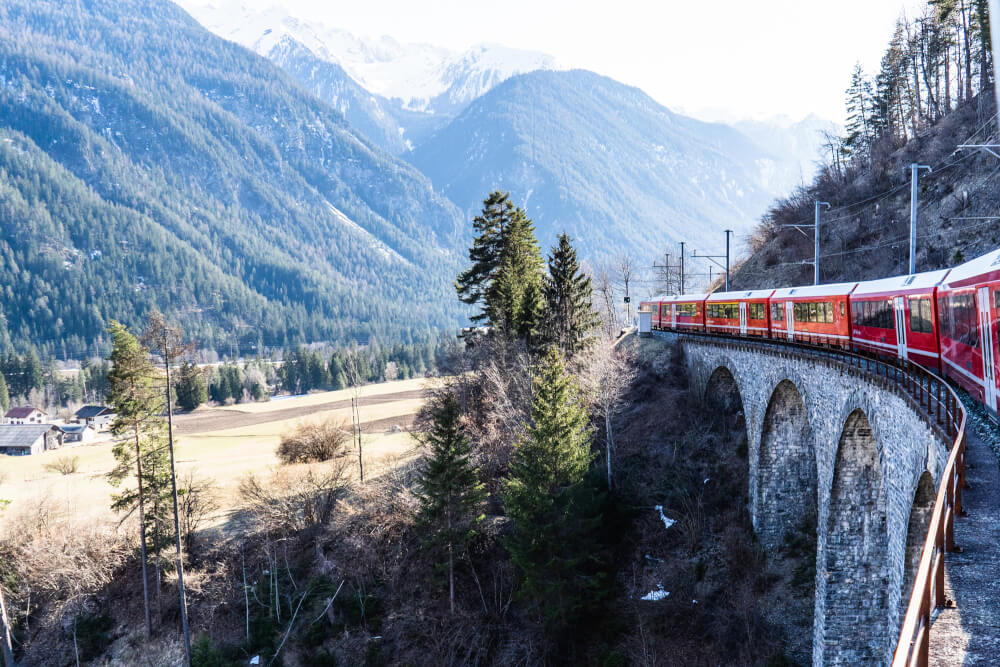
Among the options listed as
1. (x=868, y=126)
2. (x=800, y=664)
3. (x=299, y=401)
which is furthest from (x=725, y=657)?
(x=299, y=401)

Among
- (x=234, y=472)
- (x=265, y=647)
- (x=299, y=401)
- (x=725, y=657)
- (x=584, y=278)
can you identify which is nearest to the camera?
(x=725, y=657)

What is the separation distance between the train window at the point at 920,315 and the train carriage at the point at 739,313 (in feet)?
49.0

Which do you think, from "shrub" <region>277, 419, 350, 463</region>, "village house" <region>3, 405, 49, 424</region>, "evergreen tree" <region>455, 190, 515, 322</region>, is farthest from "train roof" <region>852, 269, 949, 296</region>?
"village house" <region>3, 405, 49, 424</region>

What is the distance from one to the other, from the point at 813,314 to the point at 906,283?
8.62m

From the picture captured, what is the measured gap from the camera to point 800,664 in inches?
1035

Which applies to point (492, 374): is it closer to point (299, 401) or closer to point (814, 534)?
point (814, 534)

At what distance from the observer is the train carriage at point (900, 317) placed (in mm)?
18562

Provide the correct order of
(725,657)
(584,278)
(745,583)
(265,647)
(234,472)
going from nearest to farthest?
(725,657) < (745,583) < (265,647) < (584,278) < (234,472)

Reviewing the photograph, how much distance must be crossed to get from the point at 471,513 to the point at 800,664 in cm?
1712

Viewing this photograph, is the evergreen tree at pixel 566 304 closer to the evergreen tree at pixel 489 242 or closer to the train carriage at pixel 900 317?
the evergreen tree at pixel 489 242

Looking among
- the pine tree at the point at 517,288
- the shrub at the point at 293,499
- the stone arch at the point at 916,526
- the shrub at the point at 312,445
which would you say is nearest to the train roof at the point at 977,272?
the stone arch at the point at 916,526

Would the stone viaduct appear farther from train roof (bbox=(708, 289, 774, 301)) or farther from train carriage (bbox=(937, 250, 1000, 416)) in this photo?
train roof (bbox=(708, 289, 774, 301))

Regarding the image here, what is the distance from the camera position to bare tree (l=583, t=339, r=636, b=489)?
3775cm

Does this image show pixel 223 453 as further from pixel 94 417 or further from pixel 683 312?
pixel 94 417
